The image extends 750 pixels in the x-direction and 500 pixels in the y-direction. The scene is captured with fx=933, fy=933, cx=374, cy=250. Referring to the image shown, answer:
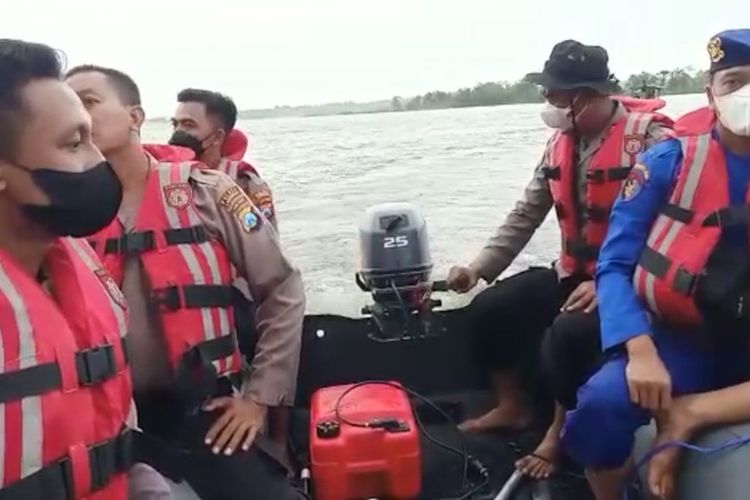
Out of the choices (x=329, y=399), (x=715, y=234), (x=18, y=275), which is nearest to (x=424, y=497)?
(x=329, y=399)

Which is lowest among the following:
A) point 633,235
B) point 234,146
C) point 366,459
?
point 366,459

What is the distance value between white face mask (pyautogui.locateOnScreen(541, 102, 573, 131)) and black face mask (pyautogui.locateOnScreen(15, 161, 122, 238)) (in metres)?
1.58

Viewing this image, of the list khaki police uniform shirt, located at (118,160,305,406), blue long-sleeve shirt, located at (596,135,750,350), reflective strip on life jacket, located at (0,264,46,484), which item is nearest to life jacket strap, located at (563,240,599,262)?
blue long-sleeve shirt, located at (596,135,750,350)

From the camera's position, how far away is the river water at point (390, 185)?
5473mm

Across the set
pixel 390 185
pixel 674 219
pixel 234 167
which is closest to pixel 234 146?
pixel 234 167

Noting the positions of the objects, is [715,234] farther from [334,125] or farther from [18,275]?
[334,125]

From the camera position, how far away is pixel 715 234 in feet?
5.98

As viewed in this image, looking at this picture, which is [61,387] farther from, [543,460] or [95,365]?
[543,460]

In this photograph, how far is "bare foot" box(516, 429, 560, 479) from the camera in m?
2.37

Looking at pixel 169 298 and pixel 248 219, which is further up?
pixel 248 219

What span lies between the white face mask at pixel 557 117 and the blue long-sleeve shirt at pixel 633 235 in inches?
26.8

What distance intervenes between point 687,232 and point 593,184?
764mm

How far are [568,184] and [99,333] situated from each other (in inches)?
64.0

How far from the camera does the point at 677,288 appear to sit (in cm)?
184
